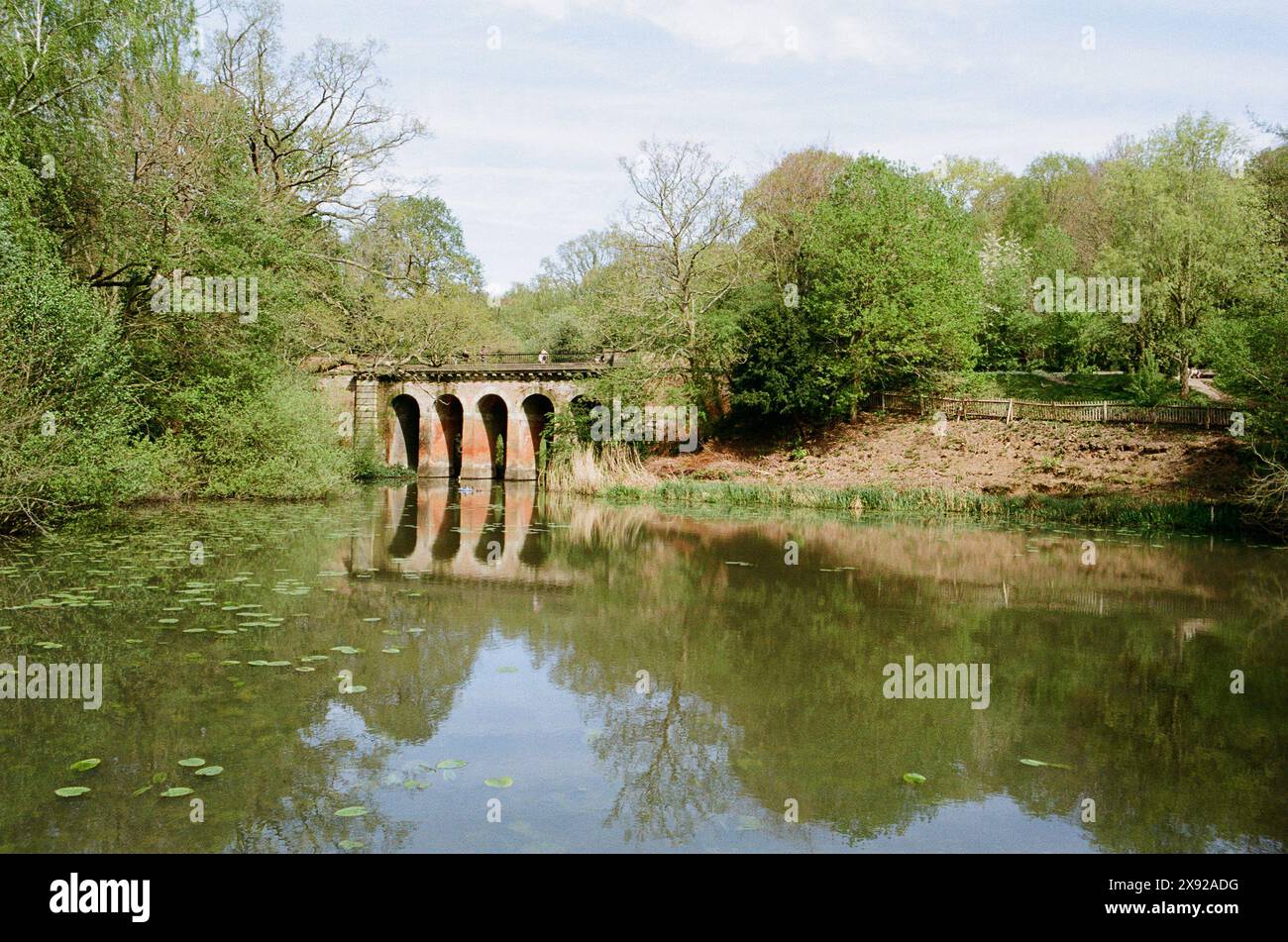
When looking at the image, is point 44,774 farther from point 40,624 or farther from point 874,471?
point 874,471

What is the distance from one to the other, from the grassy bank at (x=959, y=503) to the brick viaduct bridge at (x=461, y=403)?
35.7 ft

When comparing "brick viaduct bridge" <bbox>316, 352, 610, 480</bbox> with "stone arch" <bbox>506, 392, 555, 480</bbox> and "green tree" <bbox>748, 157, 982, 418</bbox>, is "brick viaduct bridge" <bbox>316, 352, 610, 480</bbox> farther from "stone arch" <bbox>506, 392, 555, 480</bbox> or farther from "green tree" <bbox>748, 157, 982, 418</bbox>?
"green tree" <bbox>748, 157, 982, 418</bbox>

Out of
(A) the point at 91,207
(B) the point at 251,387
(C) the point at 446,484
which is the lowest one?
(C) the point at 446,484

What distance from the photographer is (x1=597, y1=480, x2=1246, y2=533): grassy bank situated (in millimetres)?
19562

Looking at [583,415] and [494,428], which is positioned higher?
[583,415]

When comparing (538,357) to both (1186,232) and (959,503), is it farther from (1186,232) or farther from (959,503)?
(1186,232)

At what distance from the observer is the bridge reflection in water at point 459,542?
484 inches

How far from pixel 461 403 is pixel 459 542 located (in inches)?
988

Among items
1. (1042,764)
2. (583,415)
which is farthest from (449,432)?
(1042,764)

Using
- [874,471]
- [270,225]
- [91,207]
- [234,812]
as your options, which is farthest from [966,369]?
[234,812]

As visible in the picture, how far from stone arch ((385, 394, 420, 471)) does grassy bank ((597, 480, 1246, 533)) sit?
15.3 m

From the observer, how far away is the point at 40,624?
8.19 metres

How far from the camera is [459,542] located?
15.8m
